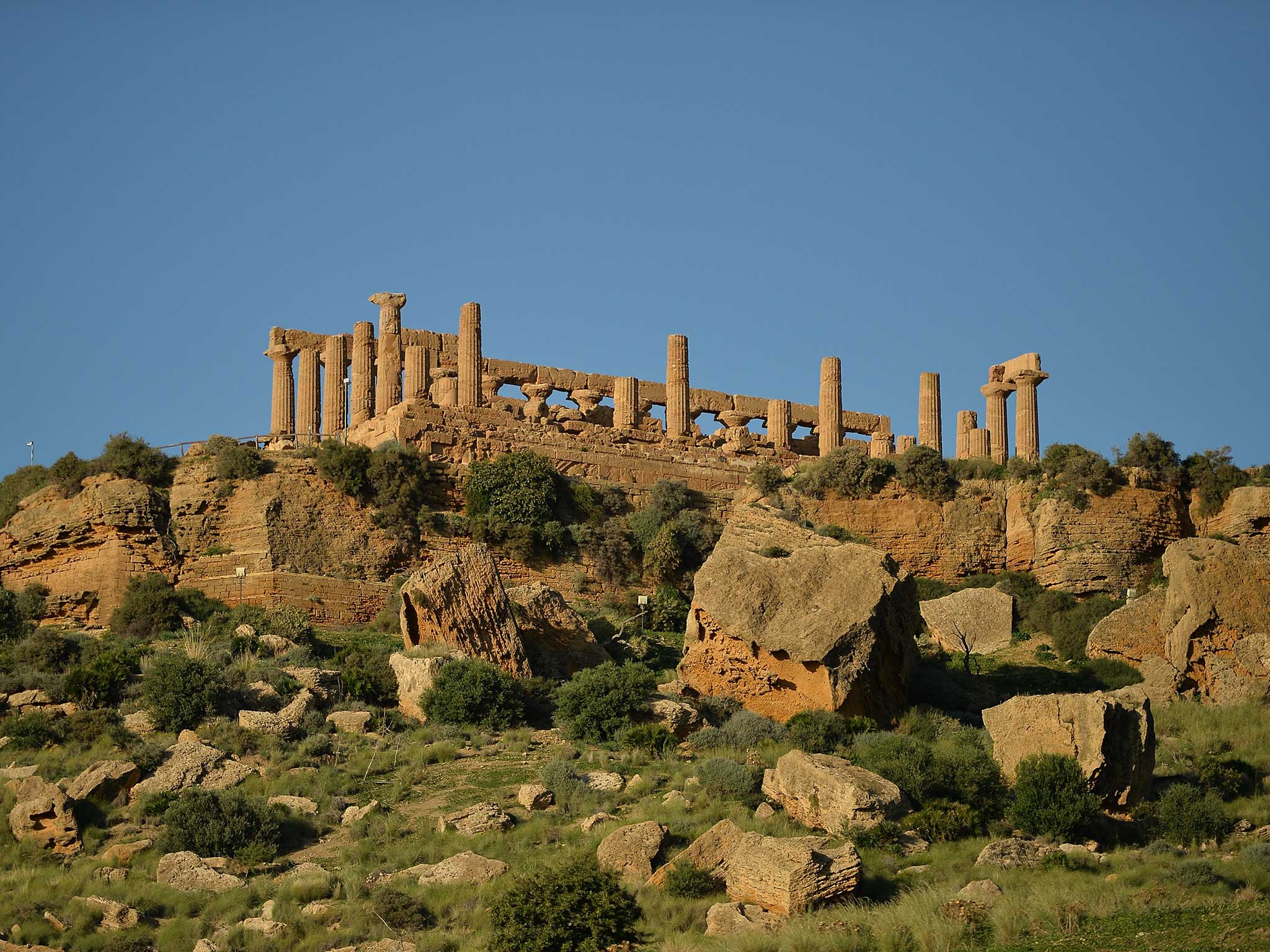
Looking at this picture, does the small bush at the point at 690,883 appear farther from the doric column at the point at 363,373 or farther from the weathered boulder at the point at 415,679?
the doric column at the point at 363,373

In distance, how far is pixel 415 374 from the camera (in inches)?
1734

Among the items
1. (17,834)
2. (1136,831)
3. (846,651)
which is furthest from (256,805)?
(1136,831)

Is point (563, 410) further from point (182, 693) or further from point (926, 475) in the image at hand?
point (182, 693)

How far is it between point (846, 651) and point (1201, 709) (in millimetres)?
5834

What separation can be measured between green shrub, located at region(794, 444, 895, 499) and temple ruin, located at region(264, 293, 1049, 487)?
293 centimetres

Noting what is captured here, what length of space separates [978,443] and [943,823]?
84.4 feet

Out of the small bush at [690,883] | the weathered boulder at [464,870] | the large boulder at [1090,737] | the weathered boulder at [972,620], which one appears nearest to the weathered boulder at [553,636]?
the weathered boulder at [972,620]

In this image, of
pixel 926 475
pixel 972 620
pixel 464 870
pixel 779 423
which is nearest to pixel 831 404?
pixel 779 423

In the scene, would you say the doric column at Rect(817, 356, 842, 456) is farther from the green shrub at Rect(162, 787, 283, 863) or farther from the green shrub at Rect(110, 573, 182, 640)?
the green shrub at Rect(162, 787, 283, 863)

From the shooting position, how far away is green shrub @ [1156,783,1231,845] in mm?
22141

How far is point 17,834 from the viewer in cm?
2280

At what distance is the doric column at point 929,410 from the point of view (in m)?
47.6

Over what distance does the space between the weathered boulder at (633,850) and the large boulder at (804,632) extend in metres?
6.84

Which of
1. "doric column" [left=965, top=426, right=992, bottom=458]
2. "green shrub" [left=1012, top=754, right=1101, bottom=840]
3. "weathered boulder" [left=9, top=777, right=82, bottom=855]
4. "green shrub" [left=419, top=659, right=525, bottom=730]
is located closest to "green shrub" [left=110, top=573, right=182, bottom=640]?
"green shrub" [left=419, top=659, right=525, bottom=730]
